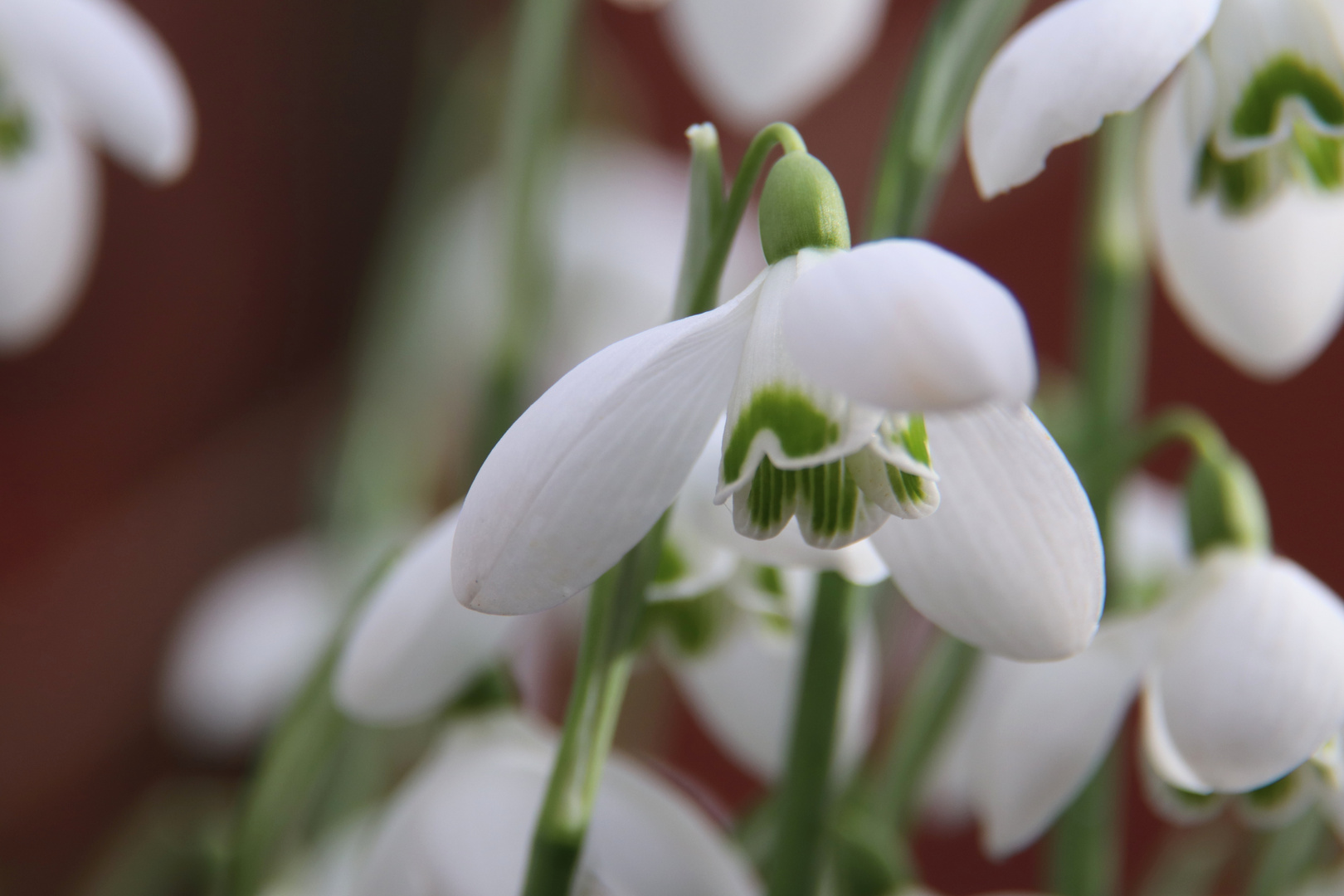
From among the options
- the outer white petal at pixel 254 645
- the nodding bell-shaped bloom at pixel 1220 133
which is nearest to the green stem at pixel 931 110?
the nodding bell-shaped bloom at pixel 1220 133

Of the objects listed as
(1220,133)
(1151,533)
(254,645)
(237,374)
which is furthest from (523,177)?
(237,374)

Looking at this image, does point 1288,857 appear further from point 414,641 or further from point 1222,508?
point 414,641

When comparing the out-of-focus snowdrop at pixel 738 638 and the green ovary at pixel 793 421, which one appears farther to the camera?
the out-of-focus snowdrop at pixel 738 638

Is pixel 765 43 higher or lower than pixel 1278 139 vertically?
higher

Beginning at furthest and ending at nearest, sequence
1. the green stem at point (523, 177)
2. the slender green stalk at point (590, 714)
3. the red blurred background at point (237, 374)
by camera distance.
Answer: the red blurred background at point (237, 374) < the green stem at point (523, 177) < the slender green stalk at point (590, 714)

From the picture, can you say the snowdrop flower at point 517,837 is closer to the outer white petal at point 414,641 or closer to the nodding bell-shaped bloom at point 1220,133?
the outer white petal at point 414,641

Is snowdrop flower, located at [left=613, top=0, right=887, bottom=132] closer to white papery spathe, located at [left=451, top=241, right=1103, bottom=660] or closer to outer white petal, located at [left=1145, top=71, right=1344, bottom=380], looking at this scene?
outer white petal, located at [left=1145, top=71, right=1344, bottom=380]
